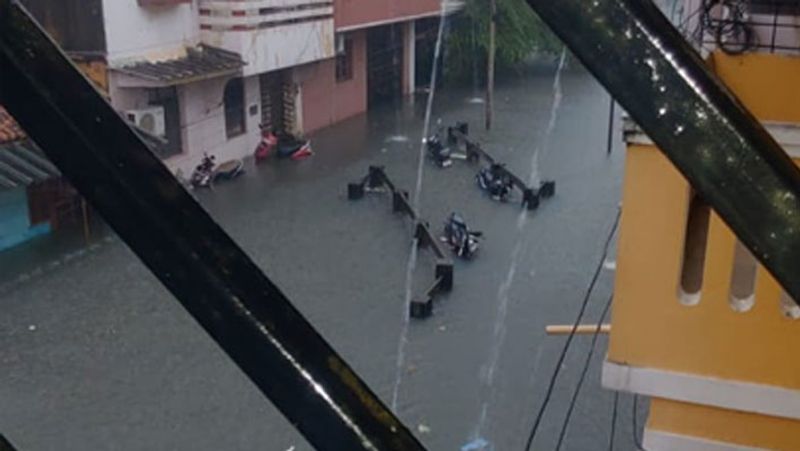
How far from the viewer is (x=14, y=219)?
1049 cm

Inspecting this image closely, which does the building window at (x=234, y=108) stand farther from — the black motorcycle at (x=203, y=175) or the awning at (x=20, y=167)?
the awning at (x=20, y=167)

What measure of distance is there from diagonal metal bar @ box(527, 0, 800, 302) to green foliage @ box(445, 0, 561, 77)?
67.1ft

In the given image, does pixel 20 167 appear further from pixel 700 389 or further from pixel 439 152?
pixel 700 389

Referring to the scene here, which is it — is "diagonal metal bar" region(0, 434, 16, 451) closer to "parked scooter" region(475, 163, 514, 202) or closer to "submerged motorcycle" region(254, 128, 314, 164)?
"parked scooter" region(475, 163, 514, 202)

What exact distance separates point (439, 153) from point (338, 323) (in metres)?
6.65

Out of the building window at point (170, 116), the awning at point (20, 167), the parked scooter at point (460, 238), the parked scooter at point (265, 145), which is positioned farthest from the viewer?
the parked scooter at point (265, 145)

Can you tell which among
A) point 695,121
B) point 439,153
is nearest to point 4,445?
point 695,121

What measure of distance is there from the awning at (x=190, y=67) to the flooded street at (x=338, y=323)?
158 cm

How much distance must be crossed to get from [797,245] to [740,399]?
246 cm

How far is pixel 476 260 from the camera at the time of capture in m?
10.8

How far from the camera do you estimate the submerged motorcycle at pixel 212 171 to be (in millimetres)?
13383

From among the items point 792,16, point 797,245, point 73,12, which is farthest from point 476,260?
point 797,245

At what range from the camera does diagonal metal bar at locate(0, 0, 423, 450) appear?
586 millimetres

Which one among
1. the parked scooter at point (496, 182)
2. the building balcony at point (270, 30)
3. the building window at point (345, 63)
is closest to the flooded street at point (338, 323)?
the parked scooter at point (496, 182)
